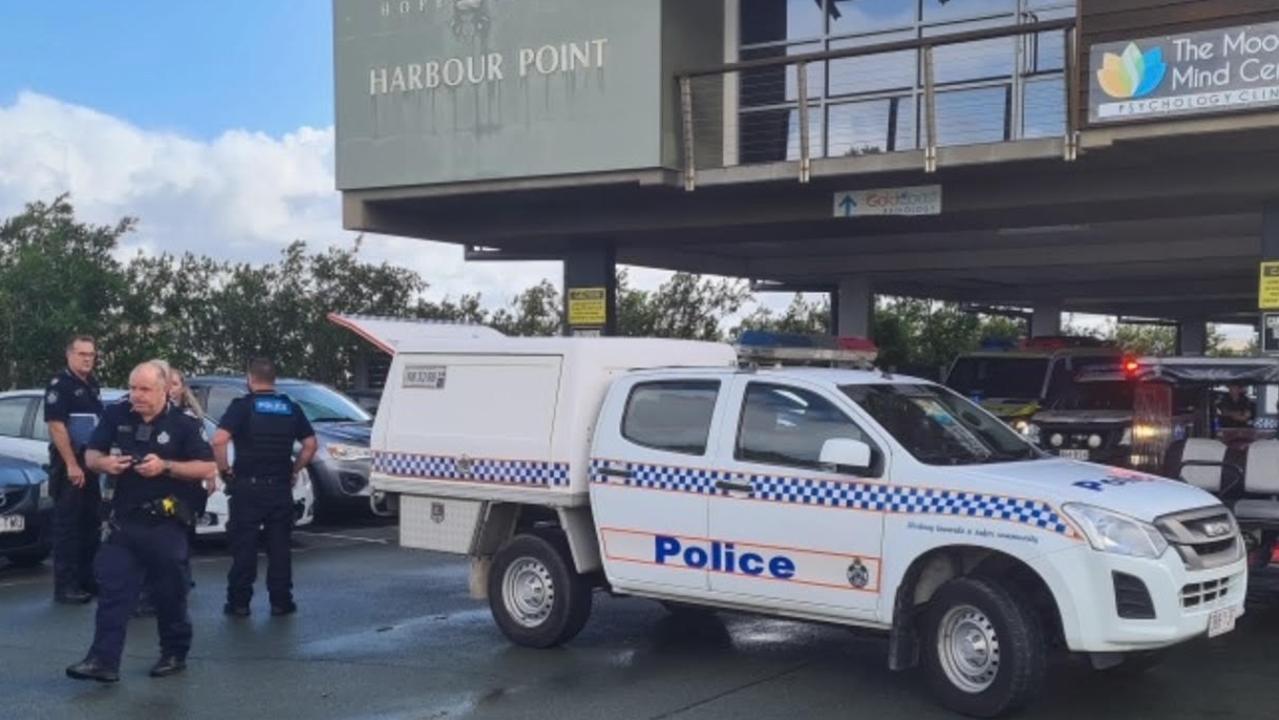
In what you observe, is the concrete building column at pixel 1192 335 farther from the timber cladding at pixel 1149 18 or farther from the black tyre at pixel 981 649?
the black tyre at pixel 981 649

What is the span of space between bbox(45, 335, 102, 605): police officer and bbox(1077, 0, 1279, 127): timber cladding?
381 inches

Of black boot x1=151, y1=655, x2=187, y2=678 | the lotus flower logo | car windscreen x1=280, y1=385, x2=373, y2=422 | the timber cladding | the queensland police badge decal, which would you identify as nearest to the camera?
the queensland police badge decal

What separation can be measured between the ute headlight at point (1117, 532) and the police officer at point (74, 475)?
22.1ft

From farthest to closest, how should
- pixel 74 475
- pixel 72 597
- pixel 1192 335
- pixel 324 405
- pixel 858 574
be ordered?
pixel 1192 335, pixel 324 405, pixel 72 597, pixel 74 475, pixel 858 574

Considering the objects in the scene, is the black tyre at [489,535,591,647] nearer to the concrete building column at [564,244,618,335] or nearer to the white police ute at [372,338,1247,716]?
the white police ute at [372,338,1247,716]

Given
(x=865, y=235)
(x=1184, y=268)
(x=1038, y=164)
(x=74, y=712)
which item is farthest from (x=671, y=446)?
(x=1184, y=268)

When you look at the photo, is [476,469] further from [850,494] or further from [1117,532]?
[1117,532]

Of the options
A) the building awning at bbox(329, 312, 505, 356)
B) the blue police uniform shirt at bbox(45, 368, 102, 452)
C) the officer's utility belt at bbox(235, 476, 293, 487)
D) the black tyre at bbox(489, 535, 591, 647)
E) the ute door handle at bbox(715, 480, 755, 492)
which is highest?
the building awning at bbox(329, 312, 505, 356)

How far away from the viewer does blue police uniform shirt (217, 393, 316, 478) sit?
9438 mm

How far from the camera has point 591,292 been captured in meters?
20.7

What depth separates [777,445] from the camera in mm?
7707

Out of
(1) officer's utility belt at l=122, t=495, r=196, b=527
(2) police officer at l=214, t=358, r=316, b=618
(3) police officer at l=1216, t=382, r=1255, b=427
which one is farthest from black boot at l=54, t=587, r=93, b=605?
(3) police officer at l=1216, t=382, r=1255, b=427

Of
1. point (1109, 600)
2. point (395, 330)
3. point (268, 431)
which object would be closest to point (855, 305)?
point (395, 330)

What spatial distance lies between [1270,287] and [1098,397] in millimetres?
2361
